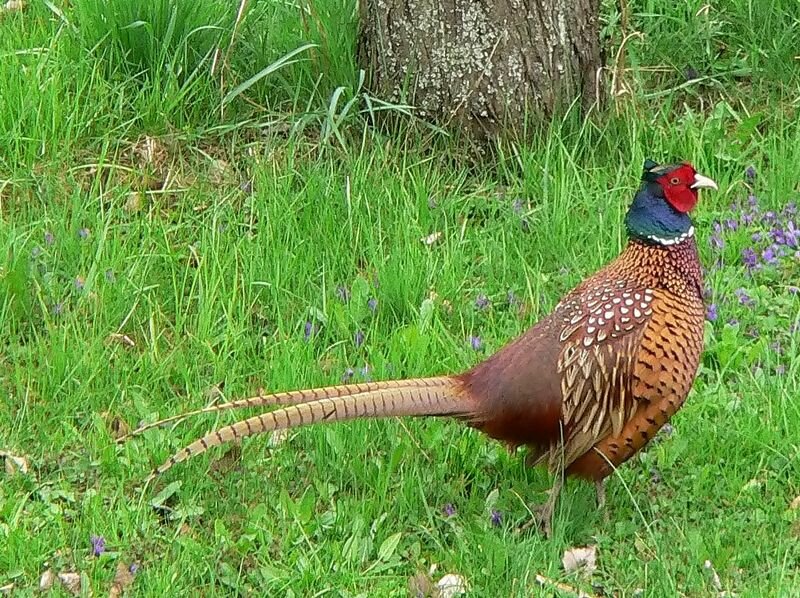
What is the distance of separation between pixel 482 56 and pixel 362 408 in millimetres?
1671

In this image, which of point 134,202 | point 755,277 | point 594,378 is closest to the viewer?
point 594,378

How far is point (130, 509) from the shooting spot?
329 cm

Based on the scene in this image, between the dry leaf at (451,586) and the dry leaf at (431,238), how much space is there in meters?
1.26

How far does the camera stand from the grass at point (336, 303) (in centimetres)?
325

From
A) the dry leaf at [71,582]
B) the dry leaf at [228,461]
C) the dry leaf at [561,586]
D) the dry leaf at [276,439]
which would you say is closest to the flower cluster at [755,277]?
the dry leaf at [561,586]

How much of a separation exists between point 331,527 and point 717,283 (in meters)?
1.48

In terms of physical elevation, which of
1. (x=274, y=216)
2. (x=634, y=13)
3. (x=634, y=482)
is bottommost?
(x=634, y=482)

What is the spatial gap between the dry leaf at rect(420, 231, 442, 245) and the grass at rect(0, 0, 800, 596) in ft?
0.10

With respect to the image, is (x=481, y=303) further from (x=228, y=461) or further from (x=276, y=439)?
(x=228, y=461)

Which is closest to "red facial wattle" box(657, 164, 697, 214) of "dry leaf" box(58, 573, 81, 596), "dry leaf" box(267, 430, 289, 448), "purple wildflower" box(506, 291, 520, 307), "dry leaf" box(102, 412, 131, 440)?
"purple wildflower" box(506, 291, 520, 307)

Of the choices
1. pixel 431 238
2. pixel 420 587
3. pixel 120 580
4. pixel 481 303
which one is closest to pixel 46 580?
pixel 120 580

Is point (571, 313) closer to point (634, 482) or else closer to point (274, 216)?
point (634, 482)

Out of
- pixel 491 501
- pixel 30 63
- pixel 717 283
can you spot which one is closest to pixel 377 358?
pixel 491 501

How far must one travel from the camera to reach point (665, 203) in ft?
10.9
